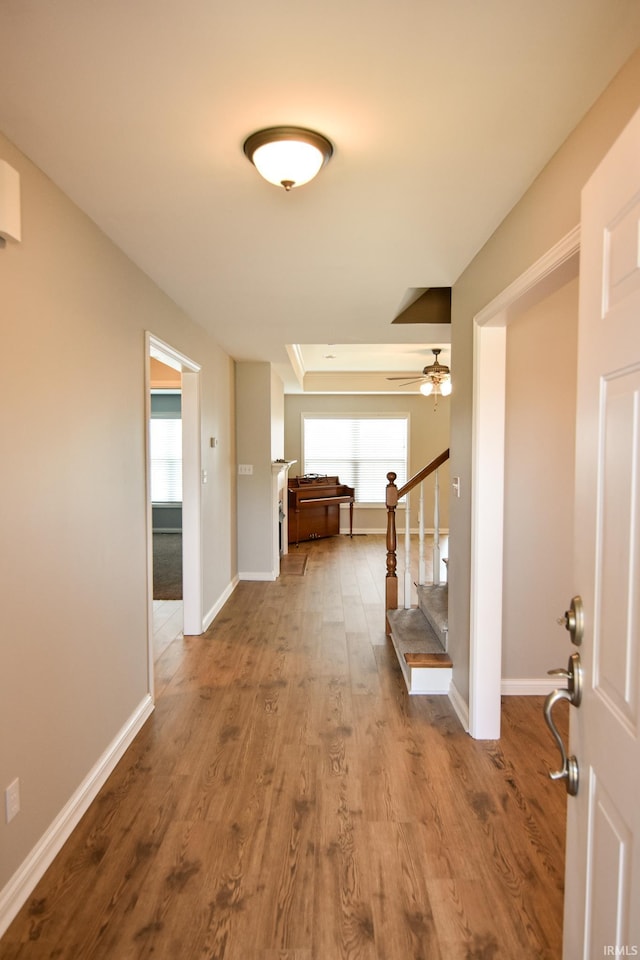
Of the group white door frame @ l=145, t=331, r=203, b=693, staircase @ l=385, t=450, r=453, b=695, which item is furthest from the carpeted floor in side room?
staircase @ l=385, t=450, r=453, b=695

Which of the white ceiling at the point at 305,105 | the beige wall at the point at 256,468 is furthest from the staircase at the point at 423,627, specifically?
the beige wall at the point at 256,468

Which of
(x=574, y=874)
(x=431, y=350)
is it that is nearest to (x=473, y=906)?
(x=574, y=874)

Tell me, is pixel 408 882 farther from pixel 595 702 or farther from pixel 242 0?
pixel 242 0

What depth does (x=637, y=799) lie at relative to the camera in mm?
878

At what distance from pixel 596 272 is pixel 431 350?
19.6 ft

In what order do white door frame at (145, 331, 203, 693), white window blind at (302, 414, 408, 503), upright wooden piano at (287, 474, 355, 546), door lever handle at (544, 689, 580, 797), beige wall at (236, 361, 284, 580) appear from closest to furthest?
door lever handle at (544, 689, 580, 797)
white door frame at (145, 331, 203, 693)
beige wall at (236, 361, 284, 580)
upright wooden piano at (287, 474, 355, 546)
white window blind at (302, 414, 408, 503)

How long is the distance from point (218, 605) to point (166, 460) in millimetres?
4938

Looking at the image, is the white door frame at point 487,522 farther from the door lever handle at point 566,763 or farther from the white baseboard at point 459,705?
the door lever handle at point 566,763

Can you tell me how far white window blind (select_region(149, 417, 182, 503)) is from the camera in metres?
9.40

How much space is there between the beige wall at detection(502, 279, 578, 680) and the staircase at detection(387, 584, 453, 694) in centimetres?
37

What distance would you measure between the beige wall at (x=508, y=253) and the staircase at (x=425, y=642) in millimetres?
133

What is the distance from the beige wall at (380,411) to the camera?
9414mm

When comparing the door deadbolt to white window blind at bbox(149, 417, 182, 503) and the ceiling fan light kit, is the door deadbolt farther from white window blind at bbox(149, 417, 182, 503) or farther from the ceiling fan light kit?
white window blind at bbox(149, 417, 182, 503)

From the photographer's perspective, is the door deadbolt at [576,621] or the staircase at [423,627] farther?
the staircase at [423,627]
